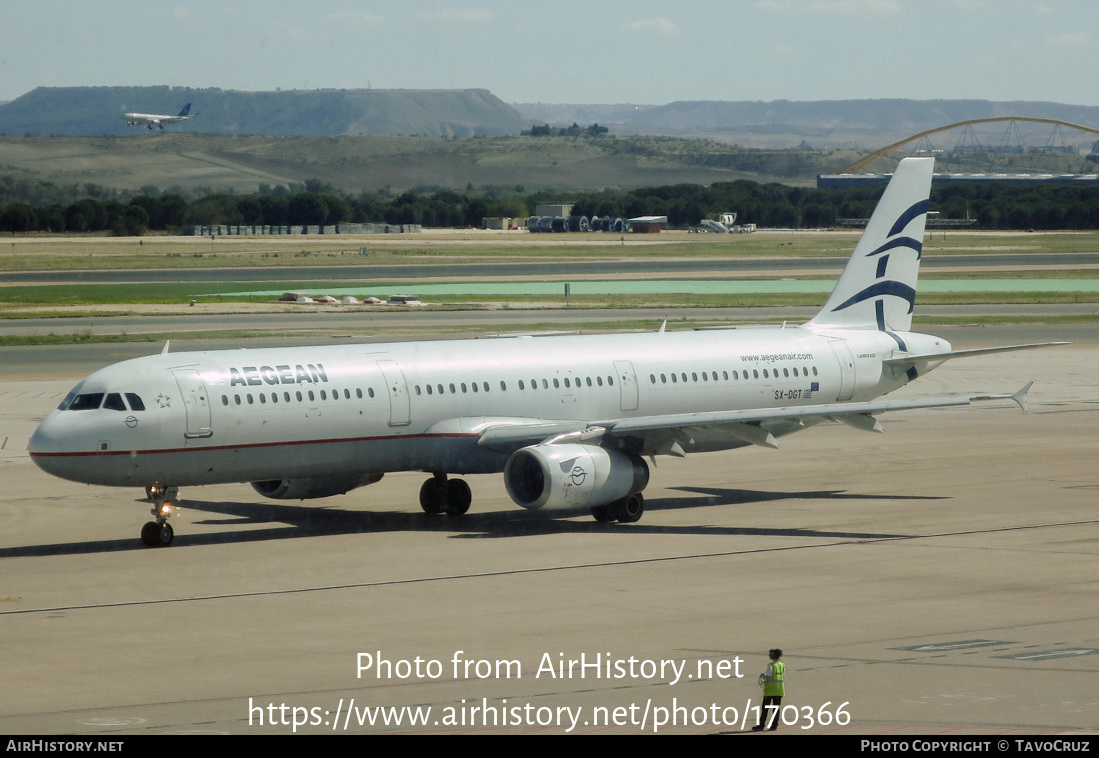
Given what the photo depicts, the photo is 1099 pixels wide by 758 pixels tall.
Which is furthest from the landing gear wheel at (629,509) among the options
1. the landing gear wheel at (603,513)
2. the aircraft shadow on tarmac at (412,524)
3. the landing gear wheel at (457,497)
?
the landing gear wheel at (457,497)

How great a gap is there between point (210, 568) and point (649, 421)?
35.4 feet

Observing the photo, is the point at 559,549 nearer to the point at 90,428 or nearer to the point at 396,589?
the point at 396,589

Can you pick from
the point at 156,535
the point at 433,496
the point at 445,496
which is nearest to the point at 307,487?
the point at 433,496

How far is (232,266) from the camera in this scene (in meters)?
143

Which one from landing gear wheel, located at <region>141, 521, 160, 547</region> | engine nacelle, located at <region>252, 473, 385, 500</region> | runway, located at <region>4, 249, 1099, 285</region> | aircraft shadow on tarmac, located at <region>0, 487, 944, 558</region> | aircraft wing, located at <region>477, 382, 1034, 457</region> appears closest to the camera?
landing gear wheel, located at <region>141, 521, 160, 547</region>

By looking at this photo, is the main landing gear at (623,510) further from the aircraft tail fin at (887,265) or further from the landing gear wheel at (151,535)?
the aircraft tail fin at (887,265)

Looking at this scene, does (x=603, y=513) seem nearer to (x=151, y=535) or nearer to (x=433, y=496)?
(x=433, y=496)

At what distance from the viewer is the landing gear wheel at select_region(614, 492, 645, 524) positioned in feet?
118

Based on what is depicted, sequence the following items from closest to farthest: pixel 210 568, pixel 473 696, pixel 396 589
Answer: pixel 473 696
pixel 396 589
pixel 210 568

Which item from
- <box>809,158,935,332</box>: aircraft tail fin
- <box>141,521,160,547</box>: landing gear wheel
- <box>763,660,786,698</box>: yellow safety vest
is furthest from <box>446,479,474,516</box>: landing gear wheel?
<box>763,660,786,698</box>: yellow safety vest

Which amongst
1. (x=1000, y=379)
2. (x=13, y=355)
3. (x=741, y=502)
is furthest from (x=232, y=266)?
(x=741, y=502)

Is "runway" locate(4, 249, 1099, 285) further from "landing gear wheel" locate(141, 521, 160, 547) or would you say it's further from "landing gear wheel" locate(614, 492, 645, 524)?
"landing gear wheel" locate(141, 521, 160, 547)

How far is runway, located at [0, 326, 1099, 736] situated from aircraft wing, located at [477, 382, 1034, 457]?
2026 millimetres

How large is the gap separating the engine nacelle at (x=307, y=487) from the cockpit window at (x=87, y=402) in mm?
5027
